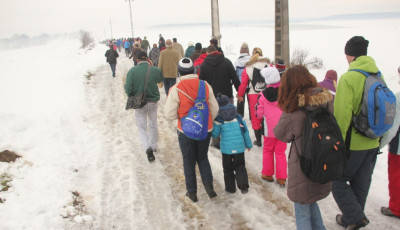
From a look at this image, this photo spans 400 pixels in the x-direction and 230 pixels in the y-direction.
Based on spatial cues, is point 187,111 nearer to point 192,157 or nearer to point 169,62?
point 192,157

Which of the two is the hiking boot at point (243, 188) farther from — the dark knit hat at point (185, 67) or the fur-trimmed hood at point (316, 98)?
the fur-trimmed hood at point (316, 98)

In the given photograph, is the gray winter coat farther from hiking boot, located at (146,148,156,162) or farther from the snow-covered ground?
hiking boot, located at (146,148,156,162)

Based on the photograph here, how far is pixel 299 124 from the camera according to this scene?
297cm

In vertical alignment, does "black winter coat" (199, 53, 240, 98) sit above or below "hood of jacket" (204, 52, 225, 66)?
below

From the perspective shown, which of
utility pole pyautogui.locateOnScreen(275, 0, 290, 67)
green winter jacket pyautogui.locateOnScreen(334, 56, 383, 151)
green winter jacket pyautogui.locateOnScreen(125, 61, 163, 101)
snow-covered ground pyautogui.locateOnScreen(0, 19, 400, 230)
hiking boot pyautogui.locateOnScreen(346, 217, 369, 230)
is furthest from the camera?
utility pole pyautogui.locateOnScreen(275, 0, 290, 67)

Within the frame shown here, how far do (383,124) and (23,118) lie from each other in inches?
322

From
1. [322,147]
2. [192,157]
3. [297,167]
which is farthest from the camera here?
[192,157]

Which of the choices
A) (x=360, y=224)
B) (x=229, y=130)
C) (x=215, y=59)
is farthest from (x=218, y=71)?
(x=360, y=224)

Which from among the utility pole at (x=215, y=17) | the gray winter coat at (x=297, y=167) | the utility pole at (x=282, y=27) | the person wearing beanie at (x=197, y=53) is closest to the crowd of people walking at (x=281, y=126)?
the gray winter coat at (x=297, y=167)

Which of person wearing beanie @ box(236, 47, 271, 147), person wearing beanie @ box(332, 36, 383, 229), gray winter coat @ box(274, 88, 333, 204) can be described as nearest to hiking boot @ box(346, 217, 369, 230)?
person wearing beanie @ box(332, 36, 383, 229)

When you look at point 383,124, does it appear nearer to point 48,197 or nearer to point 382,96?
point 382,96

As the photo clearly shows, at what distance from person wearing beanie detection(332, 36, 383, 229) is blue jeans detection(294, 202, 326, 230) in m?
0.46

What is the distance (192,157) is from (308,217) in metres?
1.86

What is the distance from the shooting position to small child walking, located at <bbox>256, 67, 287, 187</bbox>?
4.68 metres
